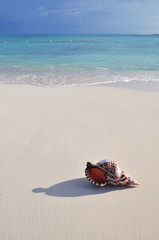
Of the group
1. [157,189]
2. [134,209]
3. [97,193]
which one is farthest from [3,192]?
[157,189]

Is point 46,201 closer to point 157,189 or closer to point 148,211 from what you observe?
point 148,211

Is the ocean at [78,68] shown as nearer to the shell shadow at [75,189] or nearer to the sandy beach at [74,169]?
the sandy beach at [74,169]

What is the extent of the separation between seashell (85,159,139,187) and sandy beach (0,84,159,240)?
0.12m

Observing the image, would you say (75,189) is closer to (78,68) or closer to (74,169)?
Answer: (74,169)

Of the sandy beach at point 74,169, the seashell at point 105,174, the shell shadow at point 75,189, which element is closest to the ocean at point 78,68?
the sandy beach at point 74,169

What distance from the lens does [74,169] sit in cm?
324

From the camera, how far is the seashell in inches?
106

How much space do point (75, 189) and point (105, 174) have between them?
1.52 feet

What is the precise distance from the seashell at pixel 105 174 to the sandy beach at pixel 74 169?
12cm

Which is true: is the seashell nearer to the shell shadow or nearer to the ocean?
the shell shadow

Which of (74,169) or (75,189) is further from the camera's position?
(74,169)

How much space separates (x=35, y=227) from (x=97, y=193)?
86 cm

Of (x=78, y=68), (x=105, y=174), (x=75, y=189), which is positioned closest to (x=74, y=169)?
(x=75, y=189)

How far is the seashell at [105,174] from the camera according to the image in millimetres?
2697
